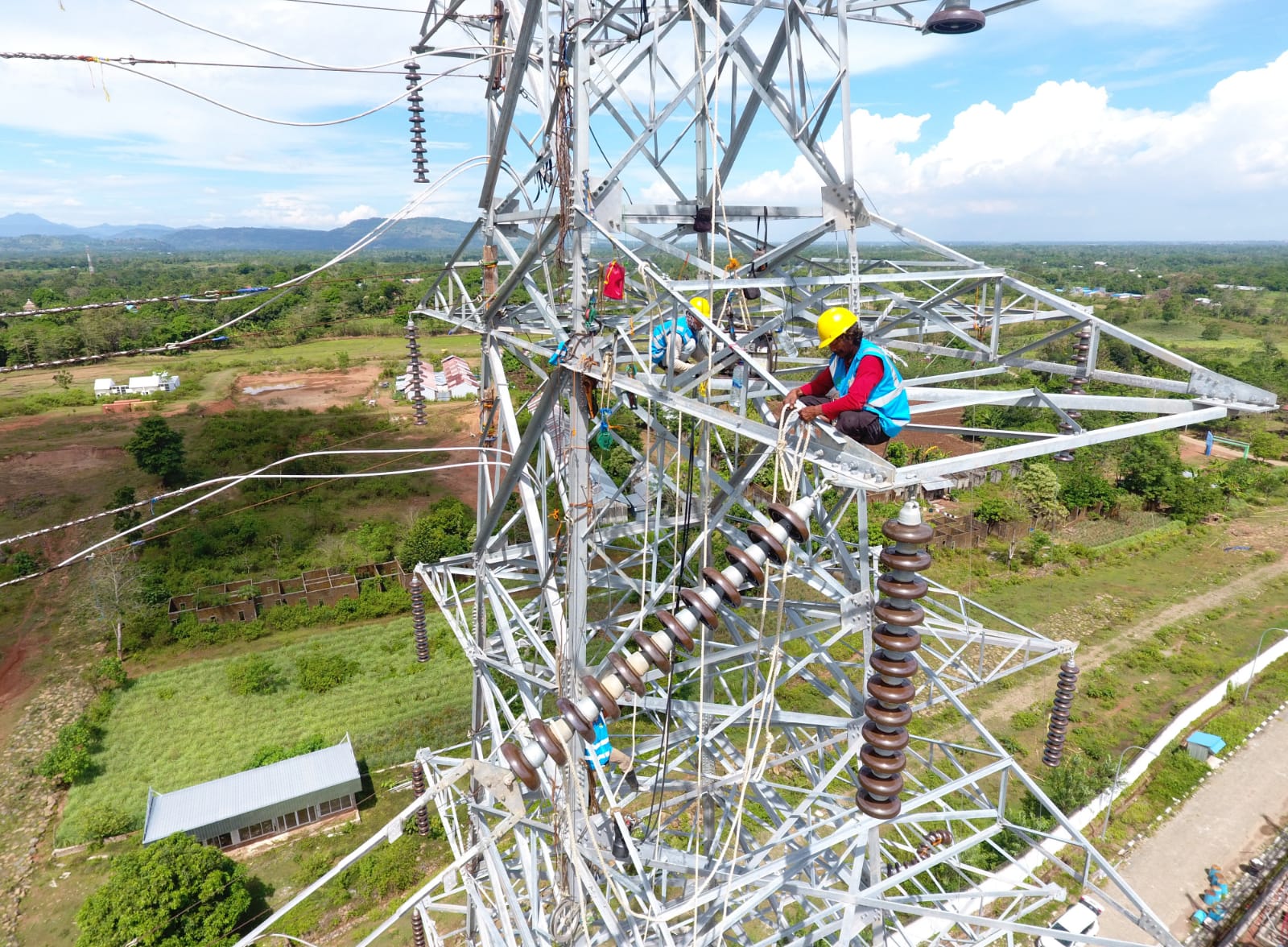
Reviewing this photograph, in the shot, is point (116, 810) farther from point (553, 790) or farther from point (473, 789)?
point (553, 790)

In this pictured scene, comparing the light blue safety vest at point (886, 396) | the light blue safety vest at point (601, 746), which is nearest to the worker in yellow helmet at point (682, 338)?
the light blue safety vest at point (886, 396)

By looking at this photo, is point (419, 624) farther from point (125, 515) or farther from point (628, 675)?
point (125, 515)

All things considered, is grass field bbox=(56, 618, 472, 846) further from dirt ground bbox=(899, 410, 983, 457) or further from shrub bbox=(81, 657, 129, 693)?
dirt ground bbox=(899, 410, 983, 457)

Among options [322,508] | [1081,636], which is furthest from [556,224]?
[322,508]

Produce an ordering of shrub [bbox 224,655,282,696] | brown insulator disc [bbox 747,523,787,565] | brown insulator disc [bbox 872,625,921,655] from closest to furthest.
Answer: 1. brown insulator disc [bbox 872,625,921,655]
2. brown insulator disc [bbox 747,523,787,565]
3. shrub [bbox 224,655,282,696]

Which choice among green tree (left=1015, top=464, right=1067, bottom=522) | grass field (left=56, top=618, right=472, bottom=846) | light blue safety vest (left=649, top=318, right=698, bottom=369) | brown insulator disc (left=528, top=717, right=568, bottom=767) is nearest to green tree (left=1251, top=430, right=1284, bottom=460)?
green tree (left=1015, top=464, right=1067, bottom=522)

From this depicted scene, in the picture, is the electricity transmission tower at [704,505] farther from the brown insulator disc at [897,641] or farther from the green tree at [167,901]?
the green tree at [167,901]
